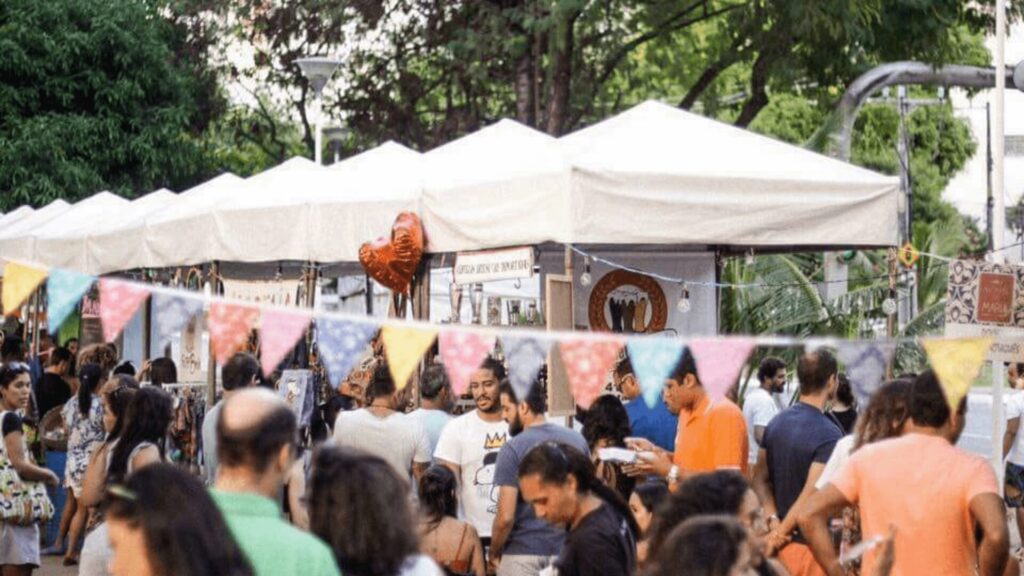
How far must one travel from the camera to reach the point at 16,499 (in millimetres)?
9875

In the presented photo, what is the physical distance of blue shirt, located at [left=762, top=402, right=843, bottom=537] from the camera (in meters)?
8.63

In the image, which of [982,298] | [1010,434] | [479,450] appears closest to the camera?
[479,450]

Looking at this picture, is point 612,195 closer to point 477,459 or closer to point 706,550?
point 477,459

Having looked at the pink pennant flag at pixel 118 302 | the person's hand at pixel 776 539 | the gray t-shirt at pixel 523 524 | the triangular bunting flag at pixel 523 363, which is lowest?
the person's hand at pixel 776 539

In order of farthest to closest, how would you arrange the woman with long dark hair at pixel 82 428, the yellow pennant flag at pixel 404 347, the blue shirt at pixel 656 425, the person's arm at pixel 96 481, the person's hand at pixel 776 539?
the woman with long dark hair at pixel 82 428
the blue shirt at pixel 656 425
the person's arm at pixel 96 481
the person's hand at pixel 776 539
the yellow pennant flag at pixel 404 347

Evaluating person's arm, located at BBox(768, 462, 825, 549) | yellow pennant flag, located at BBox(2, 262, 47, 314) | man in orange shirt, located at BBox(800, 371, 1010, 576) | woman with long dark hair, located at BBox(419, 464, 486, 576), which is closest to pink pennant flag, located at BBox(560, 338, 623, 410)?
woman with long dark hair, located at BBox(419, 464, 486, 576)

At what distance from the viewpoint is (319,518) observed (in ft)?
16.0

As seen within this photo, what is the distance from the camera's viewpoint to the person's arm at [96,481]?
344 inches

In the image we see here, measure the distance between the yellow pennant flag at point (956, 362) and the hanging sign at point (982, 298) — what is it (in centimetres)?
258

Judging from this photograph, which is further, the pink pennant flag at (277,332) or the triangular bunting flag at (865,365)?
the pink pennant flag at (277,332)

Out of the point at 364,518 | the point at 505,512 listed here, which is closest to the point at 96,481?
the point at 505,512

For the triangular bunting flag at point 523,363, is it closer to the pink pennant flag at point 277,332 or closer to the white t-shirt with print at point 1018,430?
the pink pennant flag at point 277,332

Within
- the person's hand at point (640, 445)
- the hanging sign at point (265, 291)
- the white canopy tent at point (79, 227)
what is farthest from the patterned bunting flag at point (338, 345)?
the white canopy tent at point (79, 227)

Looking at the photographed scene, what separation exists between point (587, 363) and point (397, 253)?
3.77 meters
